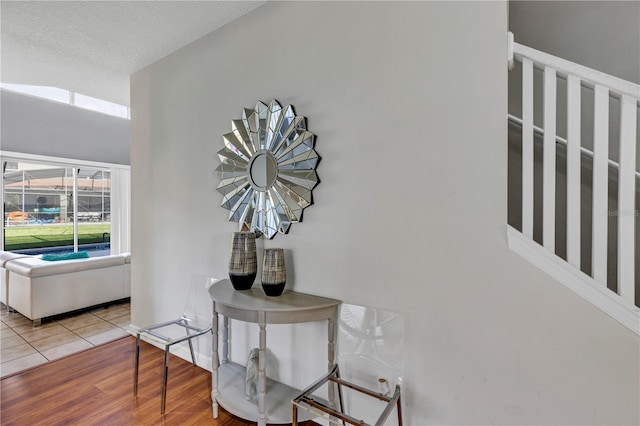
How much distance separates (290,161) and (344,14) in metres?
0.88

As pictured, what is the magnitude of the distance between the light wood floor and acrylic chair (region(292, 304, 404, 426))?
384mm

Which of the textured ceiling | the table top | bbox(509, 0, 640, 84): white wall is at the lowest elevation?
the table top

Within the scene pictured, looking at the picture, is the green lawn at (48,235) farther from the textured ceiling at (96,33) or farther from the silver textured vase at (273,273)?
the silver textured vase at (273,273)

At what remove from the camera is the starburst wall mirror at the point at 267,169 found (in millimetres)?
1840

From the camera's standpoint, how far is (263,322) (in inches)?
60.4

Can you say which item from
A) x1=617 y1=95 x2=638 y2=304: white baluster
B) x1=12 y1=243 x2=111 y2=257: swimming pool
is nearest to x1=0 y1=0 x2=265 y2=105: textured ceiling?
x1=617 y1=95 x2=638 y2=304: white baluster

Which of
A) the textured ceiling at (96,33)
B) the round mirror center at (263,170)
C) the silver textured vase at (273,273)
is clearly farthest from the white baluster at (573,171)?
the textured ceiling at (96,33)

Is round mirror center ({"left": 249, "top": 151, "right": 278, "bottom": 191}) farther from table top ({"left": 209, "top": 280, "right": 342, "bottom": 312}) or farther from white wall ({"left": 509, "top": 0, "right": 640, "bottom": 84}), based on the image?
white wall ({"left": 509, "top": 0, "right": 640, "bottom": 84})

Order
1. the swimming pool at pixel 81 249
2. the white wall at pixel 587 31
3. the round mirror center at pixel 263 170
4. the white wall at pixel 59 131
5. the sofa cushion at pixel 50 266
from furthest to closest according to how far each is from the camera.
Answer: the swimming pool at pixel 81 249, the white wall at pixel 59 131, the sofa cushion at pixel 50 266, the round mirror center at pixel 263 170, the white wall at pixel 587 31

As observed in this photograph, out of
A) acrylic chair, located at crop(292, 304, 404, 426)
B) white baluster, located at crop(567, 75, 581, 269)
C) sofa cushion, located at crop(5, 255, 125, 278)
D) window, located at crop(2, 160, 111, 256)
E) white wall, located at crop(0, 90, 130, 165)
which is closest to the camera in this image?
white baluster, located at crop(567, 75, 581, 269)

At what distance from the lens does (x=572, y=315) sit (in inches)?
45.0

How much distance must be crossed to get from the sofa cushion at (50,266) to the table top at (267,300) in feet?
8.50

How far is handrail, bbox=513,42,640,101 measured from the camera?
106 cm

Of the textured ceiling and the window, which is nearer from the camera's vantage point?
the textured ceiling
